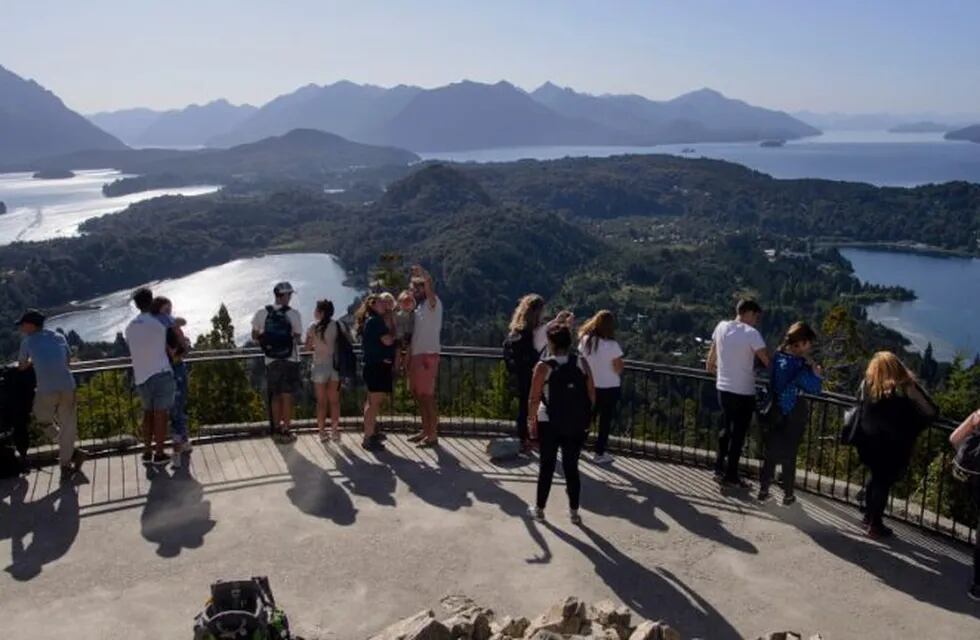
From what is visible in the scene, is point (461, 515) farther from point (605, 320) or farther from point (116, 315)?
point (116, 315)

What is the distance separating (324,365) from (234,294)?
117352 millimetres

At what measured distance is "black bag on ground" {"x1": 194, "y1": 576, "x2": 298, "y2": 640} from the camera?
14.3ft

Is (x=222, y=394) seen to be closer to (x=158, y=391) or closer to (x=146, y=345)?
(x=158, y=391)

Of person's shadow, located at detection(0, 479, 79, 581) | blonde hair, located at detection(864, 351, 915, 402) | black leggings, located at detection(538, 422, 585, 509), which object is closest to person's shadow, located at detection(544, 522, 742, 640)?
black leggings, located at detection(538, 422, 585, 509)

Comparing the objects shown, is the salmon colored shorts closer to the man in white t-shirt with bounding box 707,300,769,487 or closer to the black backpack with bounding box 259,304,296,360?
the black backpack with bounding box 259,304,296,360

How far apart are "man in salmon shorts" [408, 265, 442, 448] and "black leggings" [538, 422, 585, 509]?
207 cm

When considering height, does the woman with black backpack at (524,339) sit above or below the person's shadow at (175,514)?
above

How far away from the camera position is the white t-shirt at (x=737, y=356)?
7.07 metres

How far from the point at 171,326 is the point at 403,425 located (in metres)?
2.90

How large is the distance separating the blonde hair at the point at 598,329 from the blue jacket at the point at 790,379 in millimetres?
1472

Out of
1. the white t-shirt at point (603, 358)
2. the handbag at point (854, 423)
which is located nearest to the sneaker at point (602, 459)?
the white t-shirt at point (603, 358)

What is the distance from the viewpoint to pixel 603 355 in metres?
7.67

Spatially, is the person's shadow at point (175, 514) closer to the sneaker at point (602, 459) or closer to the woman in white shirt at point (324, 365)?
the woman in white shirt at point (324, 365)

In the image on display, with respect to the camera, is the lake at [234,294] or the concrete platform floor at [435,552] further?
the lake at [234,294]
